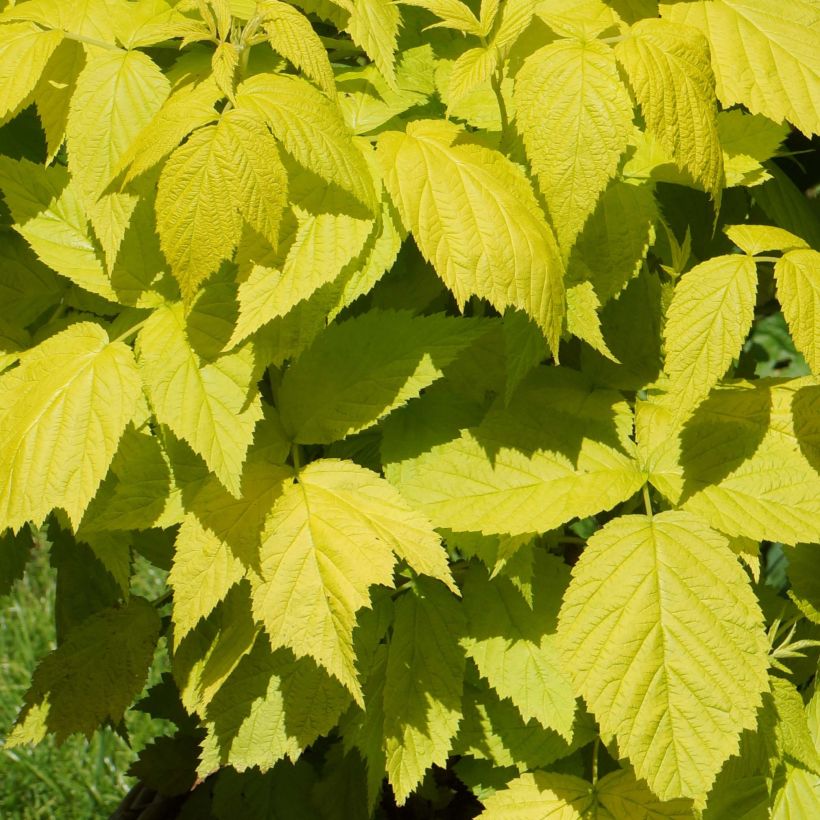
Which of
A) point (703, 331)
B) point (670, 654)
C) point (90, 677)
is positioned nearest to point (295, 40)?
point (703, 331)

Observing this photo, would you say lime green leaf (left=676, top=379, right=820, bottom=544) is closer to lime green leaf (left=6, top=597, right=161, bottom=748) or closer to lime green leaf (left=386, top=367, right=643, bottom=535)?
lime green leaf (left=386, top=367, right=643, bottom=535)

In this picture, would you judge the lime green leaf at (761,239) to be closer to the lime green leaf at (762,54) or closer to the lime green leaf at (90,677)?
the lime green leaf at (762,54)

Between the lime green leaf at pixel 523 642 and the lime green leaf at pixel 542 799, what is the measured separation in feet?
0.29

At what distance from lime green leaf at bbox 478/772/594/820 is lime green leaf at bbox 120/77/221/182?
98cm

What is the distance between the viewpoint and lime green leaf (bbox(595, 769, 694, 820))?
4.45 feet

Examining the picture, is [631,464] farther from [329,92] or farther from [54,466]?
[54,466]

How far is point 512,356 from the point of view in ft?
4.03

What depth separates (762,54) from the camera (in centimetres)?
127

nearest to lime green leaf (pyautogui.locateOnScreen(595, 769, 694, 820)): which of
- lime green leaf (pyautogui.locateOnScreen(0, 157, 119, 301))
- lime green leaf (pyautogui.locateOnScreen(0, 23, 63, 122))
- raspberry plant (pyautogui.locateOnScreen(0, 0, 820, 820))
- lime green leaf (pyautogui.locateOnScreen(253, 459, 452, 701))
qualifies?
raspberry plant (pyautogui.locateOnScreen(0, 0, 820, 820))

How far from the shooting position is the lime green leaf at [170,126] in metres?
1.03

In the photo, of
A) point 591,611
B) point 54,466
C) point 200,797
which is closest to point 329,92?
point 54,466

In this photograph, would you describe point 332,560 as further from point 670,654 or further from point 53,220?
point 53,220

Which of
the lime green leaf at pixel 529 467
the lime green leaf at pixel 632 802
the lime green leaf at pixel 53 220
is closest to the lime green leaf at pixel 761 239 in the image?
the lime green leaf at pixel 529 467

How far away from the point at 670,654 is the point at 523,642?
266 millimetres
